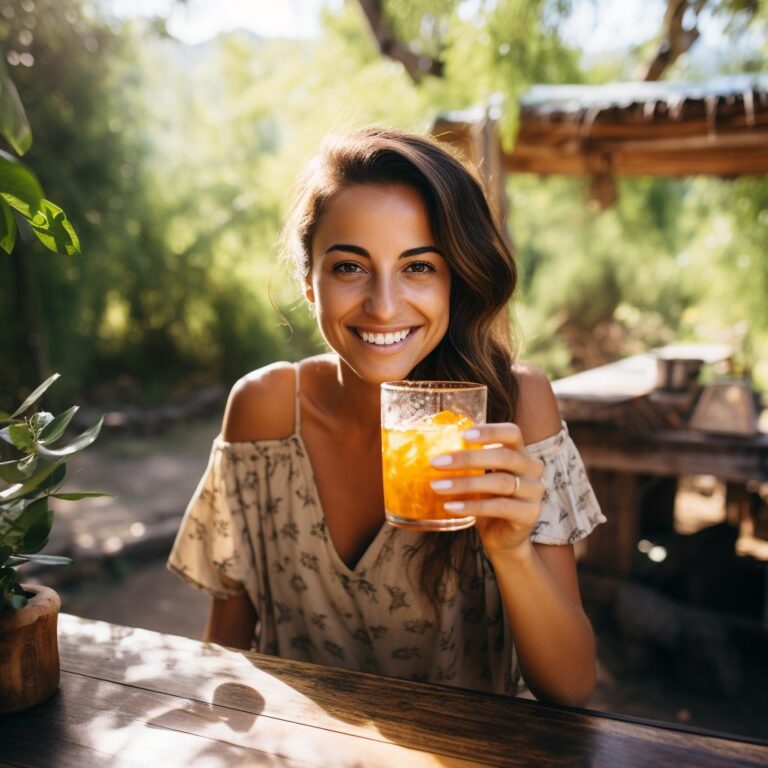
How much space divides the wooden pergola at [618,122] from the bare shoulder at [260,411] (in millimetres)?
2532

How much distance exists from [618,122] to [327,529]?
3906 millimetres

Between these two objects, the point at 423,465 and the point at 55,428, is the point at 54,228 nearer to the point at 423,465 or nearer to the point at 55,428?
the point at 55,428

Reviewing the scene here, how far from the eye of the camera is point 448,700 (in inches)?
47.1

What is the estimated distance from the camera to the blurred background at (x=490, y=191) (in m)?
4.38

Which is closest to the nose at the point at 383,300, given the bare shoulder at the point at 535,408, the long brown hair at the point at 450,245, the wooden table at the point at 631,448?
the long brown hair at the point at 450,245

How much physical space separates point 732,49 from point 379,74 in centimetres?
428

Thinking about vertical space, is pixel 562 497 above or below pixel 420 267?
below

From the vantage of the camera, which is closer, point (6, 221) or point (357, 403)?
point (6, 221)

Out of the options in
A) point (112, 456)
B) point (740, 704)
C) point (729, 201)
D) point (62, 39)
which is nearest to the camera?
point (740, 704)

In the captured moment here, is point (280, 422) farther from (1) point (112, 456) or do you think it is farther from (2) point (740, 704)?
(1) point (112, 456)

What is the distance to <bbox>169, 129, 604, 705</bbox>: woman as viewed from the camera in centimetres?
164

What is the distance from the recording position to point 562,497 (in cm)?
172

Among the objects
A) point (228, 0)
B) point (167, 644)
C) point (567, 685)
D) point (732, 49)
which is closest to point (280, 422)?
point (167, 644)

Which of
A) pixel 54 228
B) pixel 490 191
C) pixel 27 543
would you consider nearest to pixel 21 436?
pixel 27 543
